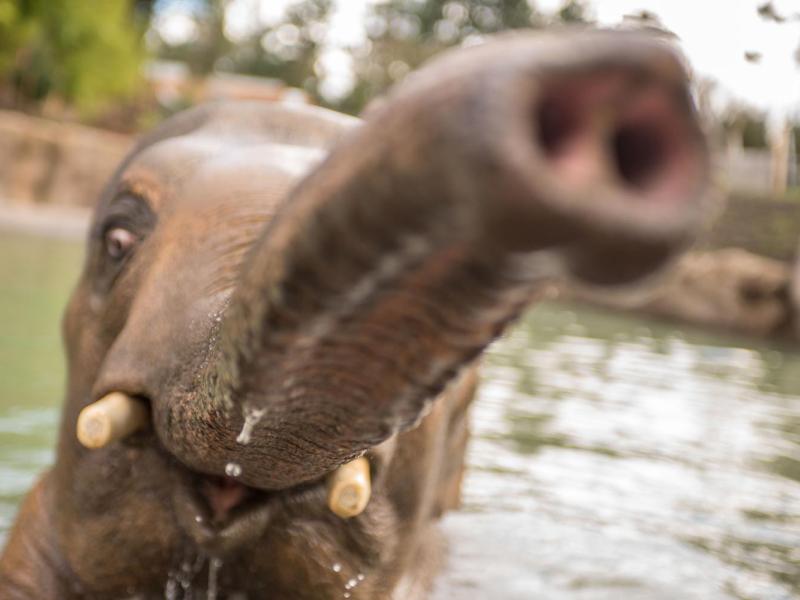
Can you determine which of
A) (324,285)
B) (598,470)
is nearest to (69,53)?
(598,470)

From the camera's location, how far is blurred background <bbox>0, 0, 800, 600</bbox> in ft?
14.5

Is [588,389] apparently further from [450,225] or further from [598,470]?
[450,225]

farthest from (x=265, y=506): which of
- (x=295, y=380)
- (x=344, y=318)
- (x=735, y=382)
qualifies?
(x=735, y=382)

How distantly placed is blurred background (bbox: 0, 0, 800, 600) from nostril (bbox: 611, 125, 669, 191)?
6 centimetres

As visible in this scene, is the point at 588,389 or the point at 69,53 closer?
the point at 588,389

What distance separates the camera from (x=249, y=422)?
1637mm

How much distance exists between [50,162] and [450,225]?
21.3m

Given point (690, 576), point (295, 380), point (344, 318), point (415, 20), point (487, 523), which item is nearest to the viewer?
point (344, 318)

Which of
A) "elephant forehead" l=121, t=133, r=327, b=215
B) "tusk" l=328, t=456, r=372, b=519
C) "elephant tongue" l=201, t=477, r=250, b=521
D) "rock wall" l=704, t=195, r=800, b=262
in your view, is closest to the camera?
"tusk" l=328, t=456, r=372, b=519

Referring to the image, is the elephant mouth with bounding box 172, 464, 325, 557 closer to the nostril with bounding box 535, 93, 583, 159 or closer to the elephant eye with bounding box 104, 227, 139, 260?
the elephant eye with bounding box 104, 227, 139, 260

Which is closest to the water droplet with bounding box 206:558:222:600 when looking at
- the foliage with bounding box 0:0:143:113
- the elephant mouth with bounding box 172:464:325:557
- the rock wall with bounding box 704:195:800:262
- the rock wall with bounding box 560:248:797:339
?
the elephant mouth with bounding box 172:464:325:557

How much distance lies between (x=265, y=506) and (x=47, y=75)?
999 inches

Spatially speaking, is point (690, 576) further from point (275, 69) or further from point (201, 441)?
point (275, 69)

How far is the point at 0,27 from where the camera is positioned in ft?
81.7
